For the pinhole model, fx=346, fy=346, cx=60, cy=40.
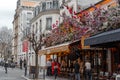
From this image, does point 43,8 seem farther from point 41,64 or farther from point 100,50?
point 100,50

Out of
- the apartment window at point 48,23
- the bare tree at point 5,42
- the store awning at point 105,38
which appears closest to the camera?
the store awning at point 105,38

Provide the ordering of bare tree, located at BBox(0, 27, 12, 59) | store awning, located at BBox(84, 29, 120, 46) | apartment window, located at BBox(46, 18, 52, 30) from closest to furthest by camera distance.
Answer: store awning, located at BBox(84, 29, 120, 46), apartment window, located at BBox(46, 18, 52, 30), bare tree, located at BBox(0, 27, 12, 59)

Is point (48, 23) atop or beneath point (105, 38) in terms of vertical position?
atop

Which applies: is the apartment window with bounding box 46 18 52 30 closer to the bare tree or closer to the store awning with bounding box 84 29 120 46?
the store awning with bounding box 84 29 120 46

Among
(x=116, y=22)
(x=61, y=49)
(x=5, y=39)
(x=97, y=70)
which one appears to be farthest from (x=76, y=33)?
(x=5, y=39)

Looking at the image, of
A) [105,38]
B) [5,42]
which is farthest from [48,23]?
[5,42]

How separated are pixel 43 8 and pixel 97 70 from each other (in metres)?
35.9

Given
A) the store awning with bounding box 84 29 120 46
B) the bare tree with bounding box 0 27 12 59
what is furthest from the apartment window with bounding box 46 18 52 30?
the bare tree with bounding box 0 27 12 59

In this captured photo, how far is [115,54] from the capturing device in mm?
26906

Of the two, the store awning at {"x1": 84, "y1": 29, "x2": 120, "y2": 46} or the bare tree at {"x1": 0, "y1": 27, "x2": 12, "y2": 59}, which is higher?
the bare tree at {"x1": 0, "y1": 27, "x2": 12, "y2": 59}

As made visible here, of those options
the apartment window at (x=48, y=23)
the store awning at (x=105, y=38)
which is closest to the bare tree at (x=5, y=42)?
the apartment window at (x=48, y=23)

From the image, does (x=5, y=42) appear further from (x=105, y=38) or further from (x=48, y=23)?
(x=105, y=38)

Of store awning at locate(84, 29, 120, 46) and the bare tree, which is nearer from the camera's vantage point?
store awning at locate(84, 29, 120, 46)

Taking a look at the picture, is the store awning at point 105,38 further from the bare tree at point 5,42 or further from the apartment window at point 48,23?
the bare tree at point 5,42
